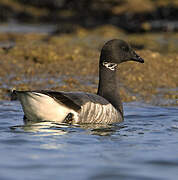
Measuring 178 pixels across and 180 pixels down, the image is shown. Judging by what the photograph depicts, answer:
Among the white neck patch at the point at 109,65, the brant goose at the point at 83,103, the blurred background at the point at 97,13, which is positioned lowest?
the brant goose at the point at 83,103

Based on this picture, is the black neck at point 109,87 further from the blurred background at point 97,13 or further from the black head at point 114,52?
the blurred background at point 97,13

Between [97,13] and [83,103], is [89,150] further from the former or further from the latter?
[97,13]

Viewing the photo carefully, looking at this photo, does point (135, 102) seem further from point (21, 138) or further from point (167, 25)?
point (167, 25)

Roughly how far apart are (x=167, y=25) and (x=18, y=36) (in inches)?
312

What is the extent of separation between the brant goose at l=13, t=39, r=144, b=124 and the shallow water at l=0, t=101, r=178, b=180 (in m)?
0.19

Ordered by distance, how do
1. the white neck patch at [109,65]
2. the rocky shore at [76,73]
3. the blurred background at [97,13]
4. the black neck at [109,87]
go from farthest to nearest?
the blurred background at [97,13] < the rocky shore at [76,73] < the white neck patch at [109,65] < the black neck at [109,87]

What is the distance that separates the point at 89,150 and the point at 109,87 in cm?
288

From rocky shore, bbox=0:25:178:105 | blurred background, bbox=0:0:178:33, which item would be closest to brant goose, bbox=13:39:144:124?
rocky shore, bbox=0:25:178:105

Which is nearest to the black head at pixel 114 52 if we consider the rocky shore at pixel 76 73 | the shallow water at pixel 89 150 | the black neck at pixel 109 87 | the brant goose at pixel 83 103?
the brant goose at pixel 83 103

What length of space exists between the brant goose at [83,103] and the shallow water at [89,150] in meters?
0.19

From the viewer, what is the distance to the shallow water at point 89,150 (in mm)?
5859

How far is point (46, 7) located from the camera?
33188mm

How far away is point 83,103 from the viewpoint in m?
8.27

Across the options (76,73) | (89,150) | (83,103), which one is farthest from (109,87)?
(76,73)
